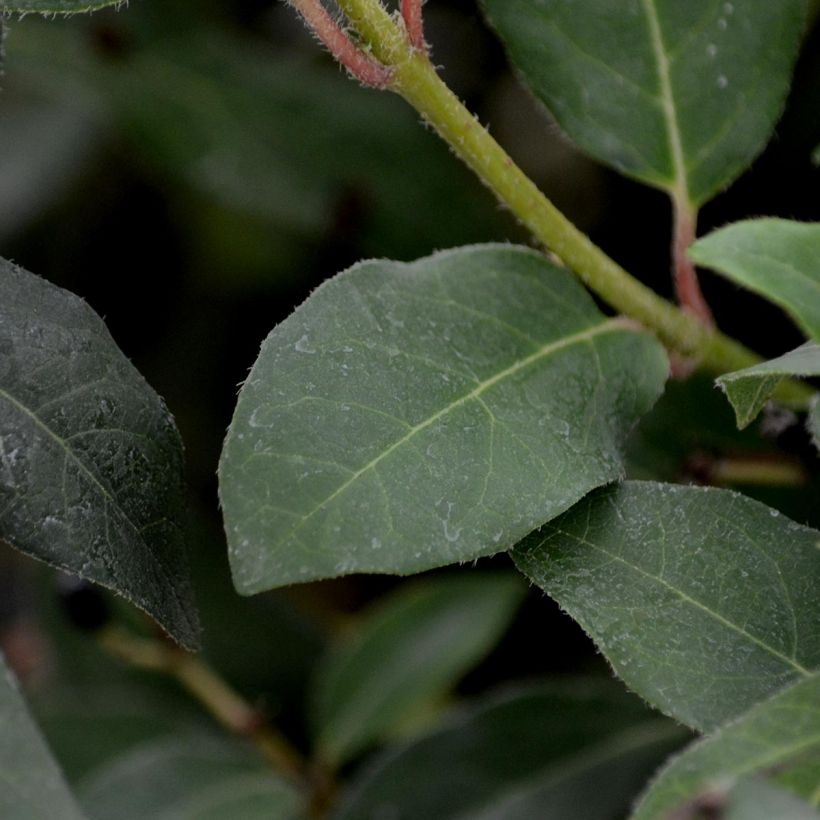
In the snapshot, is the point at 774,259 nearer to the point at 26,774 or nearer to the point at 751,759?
the point at 751,759

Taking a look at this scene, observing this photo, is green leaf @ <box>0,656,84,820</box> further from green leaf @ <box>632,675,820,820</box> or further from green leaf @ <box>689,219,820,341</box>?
green leaf @ <box>689,219,820,341</box>

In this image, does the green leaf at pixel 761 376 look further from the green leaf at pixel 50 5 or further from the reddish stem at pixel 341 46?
the green leaf at pixel 50 5

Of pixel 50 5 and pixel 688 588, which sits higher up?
pixel 50 5

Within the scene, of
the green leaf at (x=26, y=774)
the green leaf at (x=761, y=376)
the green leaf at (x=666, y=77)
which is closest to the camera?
the green leaf at (x=26, y=774)

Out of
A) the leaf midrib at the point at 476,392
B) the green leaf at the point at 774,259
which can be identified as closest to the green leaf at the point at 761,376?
the green leaf at the point at 774,259

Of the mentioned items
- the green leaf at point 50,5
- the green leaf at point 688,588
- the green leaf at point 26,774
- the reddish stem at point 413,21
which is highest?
the green leaf at point 50,5

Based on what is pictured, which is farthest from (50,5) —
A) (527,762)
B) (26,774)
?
(527,762)
